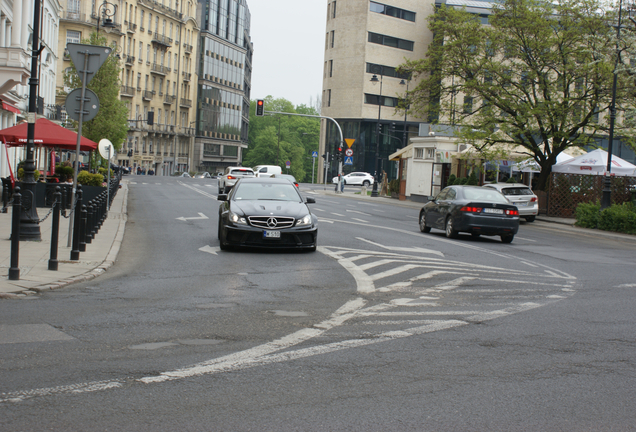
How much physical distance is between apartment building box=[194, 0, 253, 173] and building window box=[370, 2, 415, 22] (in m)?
40.4

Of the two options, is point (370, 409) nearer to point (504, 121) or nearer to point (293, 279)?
point (293, 279)

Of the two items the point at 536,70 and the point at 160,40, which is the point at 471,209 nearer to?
the point at 536,70

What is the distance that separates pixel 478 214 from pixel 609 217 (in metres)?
10.1

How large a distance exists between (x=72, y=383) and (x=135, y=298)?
3.68m

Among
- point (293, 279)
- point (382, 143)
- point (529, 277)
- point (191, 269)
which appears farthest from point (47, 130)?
point (382, 143)

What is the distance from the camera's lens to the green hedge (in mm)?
25397

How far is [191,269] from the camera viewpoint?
1142cm

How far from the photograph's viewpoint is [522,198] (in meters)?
30.4

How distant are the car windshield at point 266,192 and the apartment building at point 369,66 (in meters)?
61.5

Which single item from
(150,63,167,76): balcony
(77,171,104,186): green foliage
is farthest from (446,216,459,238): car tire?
(150,63,167,76): balcony

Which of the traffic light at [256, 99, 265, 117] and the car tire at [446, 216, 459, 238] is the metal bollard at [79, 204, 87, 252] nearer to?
the car tire at [446, 216, 459, 238]

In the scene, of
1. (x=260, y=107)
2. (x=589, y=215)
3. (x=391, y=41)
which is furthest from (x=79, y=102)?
(x=391, y=41)

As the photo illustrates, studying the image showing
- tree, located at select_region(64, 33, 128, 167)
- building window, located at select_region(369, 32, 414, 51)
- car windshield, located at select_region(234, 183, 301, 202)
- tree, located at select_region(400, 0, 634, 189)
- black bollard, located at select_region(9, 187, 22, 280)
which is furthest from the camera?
building window, located at select_region(369, 32, 414, 51)

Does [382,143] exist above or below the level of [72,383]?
above
